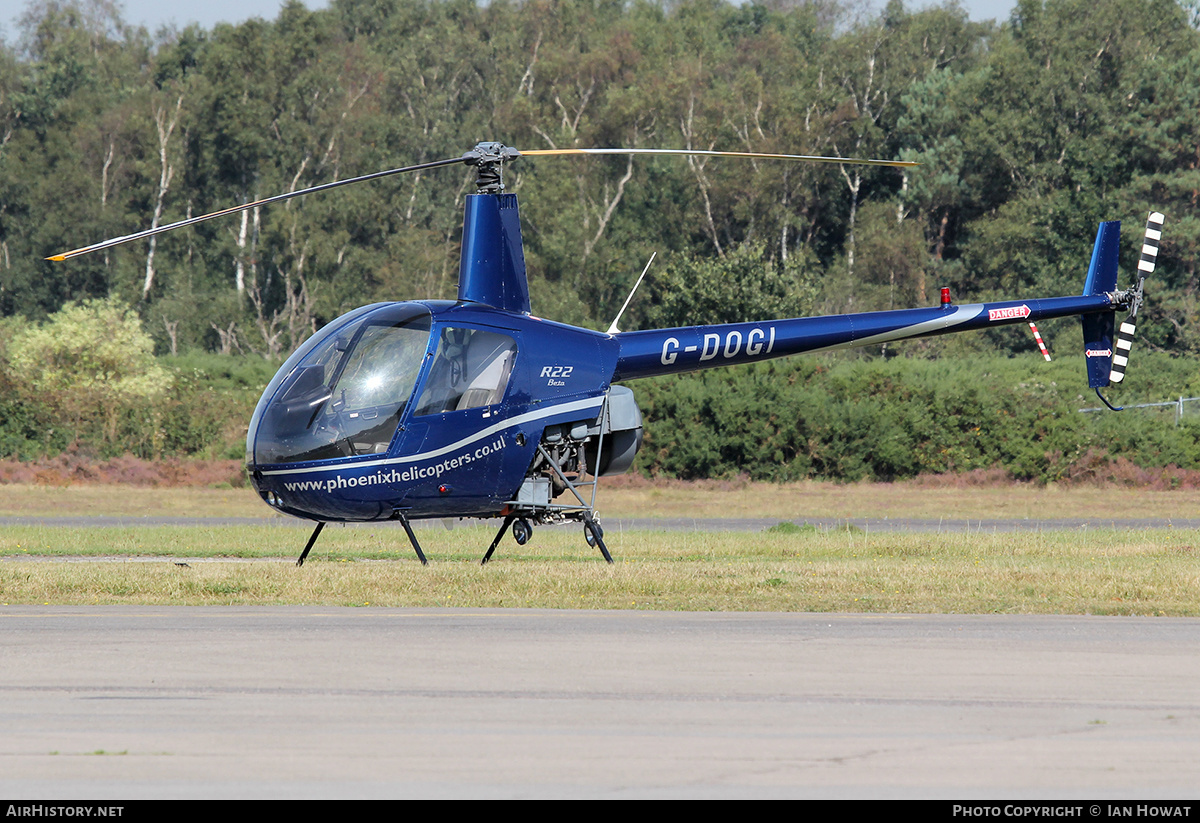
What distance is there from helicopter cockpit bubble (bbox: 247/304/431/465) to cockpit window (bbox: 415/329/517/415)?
219 millimetres

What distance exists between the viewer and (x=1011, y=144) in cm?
5816

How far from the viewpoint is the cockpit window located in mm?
14023

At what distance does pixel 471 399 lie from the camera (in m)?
14.4

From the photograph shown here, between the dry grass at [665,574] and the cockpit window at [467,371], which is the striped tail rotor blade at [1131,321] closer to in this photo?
the dry grass at [665,574]

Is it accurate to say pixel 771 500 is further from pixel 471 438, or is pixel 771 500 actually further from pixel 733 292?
pixel 471 438

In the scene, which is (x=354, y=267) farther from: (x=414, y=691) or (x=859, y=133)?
(x=414, y=691)

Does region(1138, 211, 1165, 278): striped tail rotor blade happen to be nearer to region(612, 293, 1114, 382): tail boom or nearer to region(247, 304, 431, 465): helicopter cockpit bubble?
region(612, 293, 1114, 382): tail boom

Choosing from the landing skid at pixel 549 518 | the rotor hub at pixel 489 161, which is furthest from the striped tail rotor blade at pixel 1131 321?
the rotor hub at pixel 489 161

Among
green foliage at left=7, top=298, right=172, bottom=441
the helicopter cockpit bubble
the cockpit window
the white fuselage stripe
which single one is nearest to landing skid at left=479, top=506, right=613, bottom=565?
the white fuselage stripe

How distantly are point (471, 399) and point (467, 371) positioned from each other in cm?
30

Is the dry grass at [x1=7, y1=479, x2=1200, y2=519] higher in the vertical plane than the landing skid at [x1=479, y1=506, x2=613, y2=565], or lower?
lower

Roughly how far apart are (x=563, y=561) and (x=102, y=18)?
320ft

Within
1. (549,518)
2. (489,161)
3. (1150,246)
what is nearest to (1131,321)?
(1150,246)
